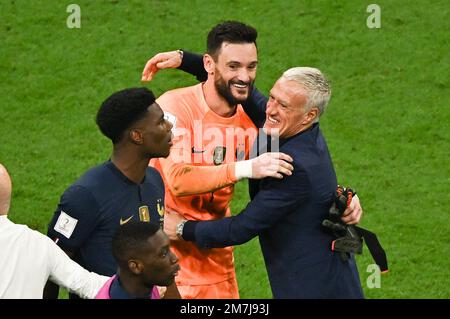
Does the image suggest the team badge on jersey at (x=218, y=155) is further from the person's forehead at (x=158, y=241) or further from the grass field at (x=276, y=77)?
the grass field at (x=276, y=77)

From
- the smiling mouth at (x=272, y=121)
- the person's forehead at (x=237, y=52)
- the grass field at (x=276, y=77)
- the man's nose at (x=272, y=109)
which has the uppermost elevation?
the person's forehead at (x=237, y=52)

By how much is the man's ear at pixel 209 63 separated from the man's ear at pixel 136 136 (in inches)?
44.2

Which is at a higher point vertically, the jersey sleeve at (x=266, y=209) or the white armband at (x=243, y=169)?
the white armband at (x=243, y=169)

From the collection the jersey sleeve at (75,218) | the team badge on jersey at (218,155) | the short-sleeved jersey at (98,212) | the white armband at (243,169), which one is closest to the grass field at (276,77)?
the team badge on jersey at (218,155)

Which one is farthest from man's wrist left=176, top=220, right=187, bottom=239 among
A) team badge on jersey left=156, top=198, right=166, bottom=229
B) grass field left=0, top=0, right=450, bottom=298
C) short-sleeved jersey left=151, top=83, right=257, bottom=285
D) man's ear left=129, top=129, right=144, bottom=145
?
grass field left=0, top=0, right=450, bottom=298

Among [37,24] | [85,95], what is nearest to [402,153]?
[85,95]

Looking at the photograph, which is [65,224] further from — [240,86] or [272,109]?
[240,86]

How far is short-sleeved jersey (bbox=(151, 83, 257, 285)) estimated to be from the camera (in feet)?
22.9

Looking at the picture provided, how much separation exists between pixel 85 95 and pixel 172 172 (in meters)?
6.11

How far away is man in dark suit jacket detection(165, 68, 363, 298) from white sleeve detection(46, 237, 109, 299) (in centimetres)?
108

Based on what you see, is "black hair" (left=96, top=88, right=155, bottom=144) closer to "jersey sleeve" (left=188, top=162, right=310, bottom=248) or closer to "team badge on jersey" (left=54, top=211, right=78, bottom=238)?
"team badge on jersey" (left=54, top=211, right=78, bottom=238)

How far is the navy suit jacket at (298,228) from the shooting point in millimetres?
6402

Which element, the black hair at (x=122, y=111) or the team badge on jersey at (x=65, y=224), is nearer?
the team badge on jersey at (x=65, y=224)

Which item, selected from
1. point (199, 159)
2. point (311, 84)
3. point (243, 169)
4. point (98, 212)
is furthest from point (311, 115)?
point (98, 212)
